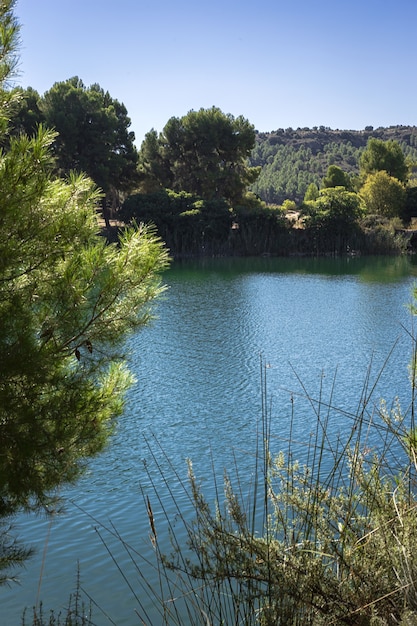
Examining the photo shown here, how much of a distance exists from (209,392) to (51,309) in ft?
25.8

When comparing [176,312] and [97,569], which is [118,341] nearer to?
[97,569]

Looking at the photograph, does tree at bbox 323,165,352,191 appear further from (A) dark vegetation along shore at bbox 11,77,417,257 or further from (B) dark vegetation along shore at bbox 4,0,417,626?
(B) dark vegetation along shore at bbox 4,0,417,626

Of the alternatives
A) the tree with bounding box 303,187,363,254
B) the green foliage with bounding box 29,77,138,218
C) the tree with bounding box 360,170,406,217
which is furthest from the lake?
the tree with bounding box 360,170,406,217

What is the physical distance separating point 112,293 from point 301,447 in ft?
18.4

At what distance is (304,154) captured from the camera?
97000 millimetres

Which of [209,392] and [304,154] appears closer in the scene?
[209,392]

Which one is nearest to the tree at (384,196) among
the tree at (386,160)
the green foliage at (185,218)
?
the tree at (386,160)

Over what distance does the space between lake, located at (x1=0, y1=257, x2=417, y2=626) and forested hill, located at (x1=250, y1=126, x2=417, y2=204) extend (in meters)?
55.2

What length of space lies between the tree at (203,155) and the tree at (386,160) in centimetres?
1166

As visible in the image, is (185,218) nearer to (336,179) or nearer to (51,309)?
(336,179)

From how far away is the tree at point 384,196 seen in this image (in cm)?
4206

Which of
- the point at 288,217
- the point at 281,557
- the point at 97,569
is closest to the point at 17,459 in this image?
the point at 281,557

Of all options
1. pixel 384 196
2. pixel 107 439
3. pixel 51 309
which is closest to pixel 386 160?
pixel 384 196

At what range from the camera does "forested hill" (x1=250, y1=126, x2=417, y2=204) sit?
8051cm
